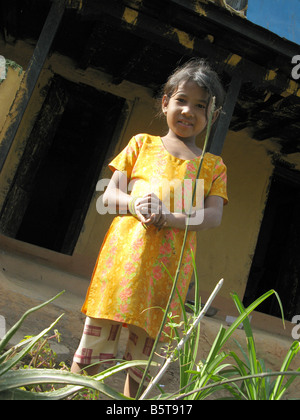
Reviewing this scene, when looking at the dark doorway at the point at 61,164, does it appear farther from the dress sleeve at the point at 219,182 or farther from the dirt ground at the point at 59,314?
the dress sleeve at the point at 219,182

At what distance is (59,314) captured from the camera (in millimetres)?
3059

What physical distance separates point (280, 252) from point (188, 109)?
690cm

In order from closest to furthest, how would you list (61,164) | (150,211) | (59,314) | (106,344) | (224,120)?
(150,211) < (106,344) < (59,314) < (224,120) < (61,164)

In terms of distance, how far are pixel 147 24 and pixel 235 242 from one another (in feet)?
9.91

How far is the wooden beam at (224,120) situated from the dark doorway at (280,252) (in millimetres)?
2252

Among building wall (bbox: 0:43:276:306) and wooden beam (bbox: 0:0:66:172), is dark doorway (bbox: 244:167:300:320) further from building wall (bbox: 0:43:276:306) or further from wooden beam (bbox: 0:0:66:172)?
wooden beam (bbox: 0:0:66:172)

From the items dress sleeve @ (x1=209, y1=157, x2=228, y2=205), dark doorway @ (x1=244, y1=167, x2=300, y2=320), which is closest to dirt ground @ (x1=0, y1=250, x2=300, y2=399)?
dress sleeve @ (x1=209, y1=157, x2=228, y2=205)

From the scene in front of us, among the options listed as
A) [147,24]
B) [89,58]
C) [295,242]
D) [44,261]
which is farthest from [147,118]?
[295,242]

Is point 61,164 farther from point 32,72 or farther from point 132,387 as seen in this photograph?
point 132,387

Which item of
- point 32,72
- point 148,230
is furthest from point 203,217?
point 32,72

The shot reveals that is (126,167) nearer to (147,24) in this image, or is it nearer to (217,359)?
(217,359)

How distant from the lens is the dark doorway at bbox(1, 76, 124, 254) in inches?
207

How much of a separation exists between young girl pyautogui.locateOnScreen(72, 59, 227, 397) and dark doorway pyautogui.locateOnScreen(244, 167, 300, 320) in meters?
4.57

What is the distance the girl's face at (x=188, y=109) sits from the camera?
1799mm
